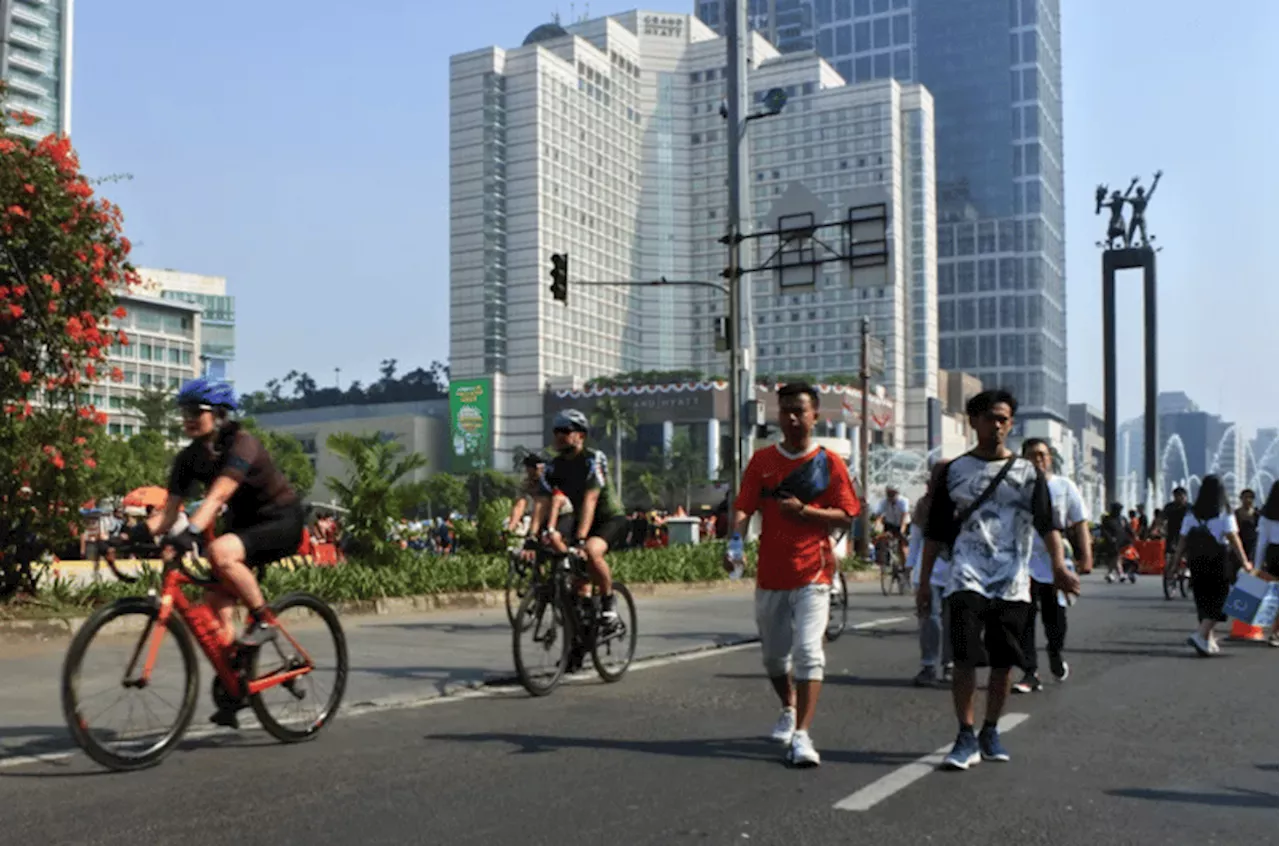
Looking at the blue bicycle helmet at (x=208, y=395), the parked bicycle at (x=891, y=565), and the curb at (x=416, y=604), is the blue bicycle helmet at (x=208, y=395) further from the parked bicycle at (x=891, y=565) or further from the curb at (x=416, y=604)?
the parked bicycle at (x=891, y=565)

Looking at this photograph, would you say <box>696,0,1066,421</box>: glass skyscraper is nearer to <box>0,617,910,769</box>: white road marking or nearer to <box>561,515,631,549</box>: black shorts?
<box>0,617,910,769</box>: white road marking

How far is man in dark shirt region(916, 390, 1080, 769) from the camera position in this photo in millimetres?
6125

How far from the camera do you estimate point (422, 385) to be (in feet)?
645

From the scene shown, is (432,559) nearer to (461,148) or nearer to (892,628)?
(892,628)

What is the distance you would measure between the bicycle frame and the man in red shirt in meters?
2.36

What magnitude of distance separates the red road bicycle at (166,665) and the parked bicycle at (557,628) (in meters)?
2.01

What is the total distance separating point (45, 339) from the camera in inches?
442

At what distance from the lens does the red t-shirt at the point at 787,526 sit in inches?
253

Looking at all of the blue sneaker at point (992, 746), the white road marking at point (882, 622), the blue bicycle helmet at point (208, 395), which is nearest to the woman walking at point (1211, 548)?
the white road marking at point (882, 622)

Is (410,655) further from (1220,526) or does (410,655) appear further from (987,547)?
(1220,526)

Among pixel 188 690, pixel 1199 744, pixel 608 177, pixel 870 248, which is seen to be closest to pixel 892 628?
pixel 1199 744

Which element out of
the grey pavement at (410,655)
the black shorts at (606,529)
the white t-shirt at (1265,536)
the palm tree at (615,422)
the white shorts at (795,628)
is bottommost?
the grey pavement at (410,655)

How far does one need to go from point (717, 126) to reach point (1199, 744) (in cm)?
17263

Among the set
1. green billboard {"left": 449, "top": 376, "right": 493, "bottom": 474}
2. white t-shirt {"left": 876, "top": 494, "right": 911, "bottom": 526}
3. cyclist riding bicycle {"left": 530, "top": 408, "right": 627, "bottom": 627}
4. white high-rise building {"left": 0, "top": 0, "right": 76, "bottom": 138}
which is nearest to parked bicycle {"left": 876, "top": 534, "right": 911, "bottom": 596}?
white t-shirt {"left": 876, "top": 494, "right": 911, "bottom": 526}
